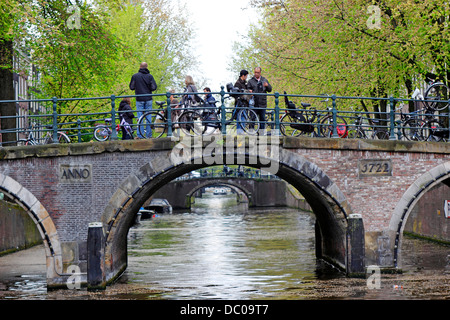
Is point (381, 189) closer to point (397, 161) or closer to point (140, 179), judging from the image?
point (397, 161)

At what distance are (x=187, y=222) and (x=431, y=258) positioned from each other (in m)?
20.7

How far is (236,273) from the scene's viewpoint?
19375 mm

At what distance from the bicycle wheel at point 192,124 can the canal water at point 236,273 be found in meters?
3.44

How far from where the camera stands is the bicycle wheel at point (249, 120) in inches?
673

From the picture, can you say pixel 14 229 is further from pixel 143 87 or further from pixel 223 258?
pixel 143 87

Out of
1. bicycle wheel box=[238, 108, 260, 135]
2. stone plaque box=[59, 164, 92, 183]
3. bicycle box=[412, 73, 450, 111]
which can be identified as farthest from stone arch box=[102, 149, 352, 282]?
bicycle box=[412, 73, 450, 111]

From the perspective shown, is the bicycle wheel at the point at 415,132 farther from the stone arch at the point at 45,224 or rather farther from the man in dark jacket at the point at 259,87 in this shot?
the stone arch at the point at 45,224

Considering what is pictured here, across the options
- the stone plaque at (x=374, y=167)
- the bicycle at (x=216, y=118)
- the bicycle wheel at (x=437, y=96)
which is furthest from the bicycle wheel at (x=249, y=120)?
the bicycle wheel at (x=437, y=96)

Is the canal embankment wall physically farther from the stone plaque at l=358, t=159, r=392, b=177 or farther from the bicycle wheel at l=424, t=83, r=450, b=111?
the bicycle wheel at l=424, t=83, r=450, b=111

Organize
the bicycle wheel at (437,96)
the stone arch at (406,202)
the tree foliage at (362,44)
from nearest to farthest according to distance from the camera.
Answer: the stone arch at (406,202) < the bicycle wheel at (437,96) < the tree foliage at (362,44)

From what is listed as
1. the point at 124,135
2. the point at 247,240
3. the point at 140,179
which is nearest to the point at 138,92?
the point at 124,135

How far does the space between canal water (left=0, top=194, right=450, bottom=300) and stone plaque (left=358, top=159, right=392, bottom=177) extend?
2.29 m

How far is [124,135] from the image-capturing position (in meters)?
17.5

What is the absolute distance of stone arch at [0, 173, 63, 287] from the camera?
1656 centimetres
